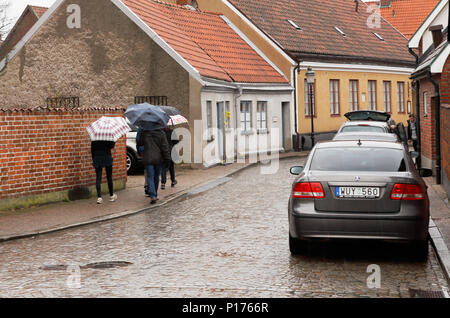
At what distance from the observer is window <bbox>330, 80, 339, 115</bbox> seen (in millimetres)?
39469

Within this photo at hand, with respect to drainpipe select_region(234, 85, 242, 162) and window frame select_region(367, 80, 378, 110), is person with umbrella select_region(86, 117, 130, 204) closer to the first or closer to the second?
drainpipe select_region(234, 85, 242, 162)

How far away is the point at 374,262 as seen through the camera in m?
9.42

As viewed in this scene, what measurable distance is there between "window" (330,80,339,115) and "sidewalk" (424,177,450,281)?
22161 millimetres

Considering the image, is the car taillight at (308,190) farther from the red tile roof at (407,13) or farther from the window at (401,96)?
the red tile roof at (407,13)

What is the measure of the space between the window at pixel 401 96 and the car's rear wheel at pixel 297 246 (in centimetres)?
3726

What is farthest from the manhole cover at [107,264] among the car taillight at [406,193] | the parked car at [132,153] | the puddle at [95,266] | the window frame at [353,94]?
the window frame at [353,94]

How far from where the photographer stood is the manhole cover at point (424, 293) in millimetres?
7570

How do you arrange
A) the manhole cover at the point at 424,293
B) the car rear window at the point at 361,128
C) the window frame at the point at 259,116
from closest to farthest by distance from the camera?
the manhole cover at the point at 424,293, the car rear window at the point at 361,128, the window frame at the point at 259,116

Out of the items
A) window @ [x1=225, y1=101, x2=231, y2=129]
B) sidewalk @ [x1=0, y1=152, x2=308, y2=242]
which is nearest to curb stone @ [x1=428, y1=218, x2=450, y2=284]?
sidewalk @ [x1=0, y1=152, x2=308, y2=242]

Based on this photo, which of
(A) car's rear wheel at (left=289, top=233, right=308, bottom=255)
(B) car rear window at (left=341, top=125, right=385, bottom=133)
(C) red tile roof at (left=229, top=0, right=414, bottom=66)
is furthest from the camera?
(C) red tile roof at (left=229, top=0, right=414, bottom=66)
